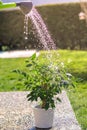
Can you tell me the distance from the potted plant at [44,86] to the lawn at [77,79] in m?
0.40

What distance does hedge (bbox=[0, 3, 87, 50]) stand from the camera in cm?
1151

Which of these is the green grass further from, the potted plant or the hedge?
the hedge

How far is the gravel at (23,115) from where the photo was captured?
387cm

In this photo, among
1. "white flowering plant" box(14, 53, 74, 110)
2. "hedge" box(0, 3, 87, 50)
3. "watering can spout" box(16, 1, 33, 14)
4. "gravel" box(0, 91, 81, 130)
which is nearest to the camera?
"watering can spout" box(16, 1, 33, 14)

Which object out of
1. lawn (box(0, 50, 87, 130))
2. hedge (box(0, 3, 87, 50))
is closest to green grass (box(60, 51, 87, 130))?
lawn (box(0, 50, 87, 130))

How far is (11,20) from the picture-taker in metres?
12.2

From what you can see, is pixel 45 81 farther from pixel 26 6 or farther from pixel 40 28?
pixel 40 28

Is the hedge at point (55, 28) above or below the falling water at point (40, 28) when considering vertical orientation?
below

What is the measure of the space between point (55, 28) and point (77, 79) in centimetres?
768

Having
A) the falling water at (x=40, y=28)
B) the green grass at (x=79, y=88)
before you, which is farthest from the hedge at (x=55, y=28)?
the falling water at (x=40, y=28)

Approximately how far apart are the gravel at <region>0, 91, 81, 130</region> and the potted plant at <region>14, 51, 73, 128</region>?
0.44ft

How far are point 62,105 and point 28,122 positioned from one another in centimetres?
79

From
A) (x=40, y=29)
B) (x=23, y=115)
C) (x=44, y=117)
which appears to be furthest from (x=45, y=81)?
(x=40, y=29)

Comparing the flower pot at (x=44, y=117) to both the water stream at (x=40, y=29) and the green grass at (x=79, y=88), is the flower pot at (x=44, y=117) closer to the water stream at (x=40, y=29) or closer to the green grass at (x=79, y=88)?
the green grass at (x=79, y=88)
